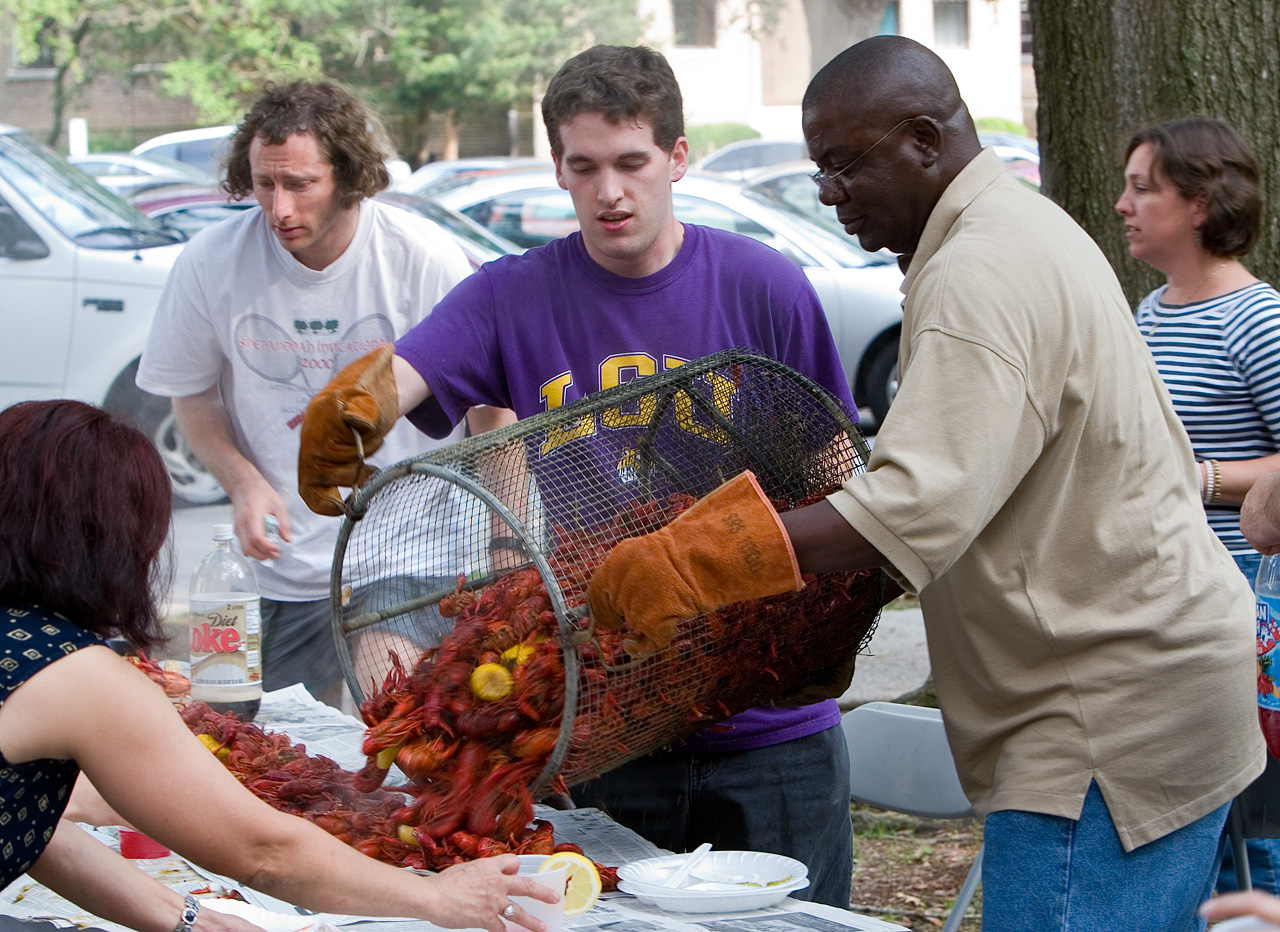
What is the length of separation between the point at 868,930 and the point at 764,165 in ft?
68.8

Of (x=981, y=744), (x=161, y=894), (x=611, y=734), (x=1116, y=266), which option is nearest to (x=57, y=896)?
(x=161, y=894)

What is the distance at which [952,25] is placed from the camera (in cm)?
3133

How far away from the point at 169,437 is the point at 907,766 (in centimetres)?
559

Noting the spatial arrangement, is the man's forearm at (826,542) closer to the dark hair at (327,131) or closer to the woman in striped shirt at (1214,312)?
the woman in striped shirt at (1214,312)

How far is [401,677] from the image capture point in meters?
2.18

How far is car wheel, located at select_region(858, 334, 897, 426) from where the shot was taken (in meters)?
9.36

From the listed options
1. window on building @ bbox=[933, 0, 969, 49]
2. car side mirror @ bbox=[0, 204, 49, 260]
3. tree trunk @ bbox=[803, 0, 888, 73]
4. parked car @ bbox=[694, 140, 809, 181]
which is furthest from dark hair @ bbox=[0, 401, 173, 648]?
window on building @ bbox=[933, 0, 969, 49]

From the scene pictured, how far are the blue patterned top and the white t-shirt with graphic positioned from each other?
1711mm

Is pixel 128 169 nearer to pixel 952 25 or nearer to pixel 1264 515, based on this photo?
pixel 1264 515

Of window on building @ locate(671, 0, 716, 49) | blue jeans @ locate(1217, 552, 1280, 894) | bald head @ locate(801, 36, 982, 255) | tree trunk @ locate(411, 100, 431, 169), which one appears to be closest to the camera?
bald head @ locate(801, 36, 982, 255)

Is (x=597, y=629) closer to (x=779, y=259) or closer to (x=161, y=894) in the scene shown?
(x=161, y=894)

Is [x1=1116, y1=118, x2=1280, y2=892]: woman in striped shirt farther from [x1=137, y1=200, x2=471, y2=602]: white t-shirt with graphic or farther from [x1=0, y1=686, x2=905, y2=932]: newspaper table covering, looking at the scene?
[x1=137, y1=200, x2=471, y2=602]: white t-shirt with graphic

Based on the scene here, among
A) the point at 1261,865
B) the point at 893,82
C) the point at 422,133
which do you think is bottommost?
the point at 1261,865

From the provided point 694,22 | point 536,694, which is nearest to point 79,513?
point 536,694
